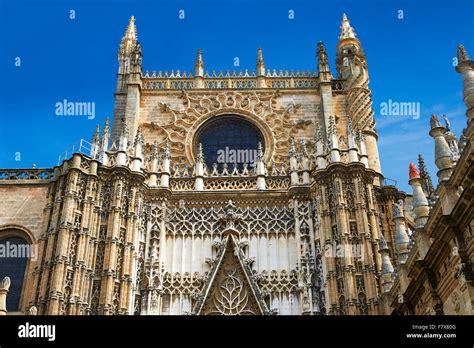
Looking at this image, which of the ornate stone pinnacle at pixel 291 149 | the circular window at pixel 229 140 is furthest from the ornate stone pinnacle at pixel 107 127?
the ornate stone pinnacle at pixel 291 149

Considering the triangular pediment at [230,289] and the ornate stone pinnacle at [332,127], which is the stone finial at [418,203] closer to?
the triangular pediment at [230,289]

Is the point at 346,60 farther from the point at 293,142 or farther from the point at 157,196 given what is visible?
the point at 157,196

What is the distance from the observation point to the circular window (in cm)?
2594

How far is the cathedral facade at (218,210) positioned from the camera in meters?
20.5

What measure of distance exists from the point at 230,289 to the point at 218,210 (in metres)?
3.17

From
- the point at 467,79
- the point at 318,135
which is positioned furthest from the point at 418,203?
the point at 318,135

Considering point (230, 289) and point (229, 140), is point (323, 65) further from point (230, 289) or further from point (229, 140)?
point (230, 289)

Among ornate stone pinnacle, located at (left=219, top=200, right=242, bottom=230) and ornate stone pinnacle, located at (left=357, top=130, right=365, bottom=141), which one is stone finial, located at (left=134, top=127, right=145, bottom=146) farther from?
ornate stone pinnacle, located at (left=357, top=130, right=365, bottom=141)

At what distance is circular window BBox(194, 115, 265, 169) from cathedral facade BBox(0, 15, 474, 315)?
2.1 inches

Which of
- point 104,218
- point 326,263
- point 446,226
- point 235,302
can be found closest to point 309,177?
point 326,263

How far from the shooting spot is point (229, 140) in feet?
86.9

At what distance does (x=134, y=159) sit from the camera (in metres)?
23.5

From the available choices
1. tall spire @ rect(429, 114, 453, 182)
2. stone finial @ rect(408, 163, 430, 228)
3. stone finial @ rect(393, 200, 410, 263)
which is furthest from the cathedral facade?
tall spire @ rect(429, 114, 453, 182)

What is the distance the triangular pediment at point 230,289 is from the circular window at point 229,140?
4.45m
